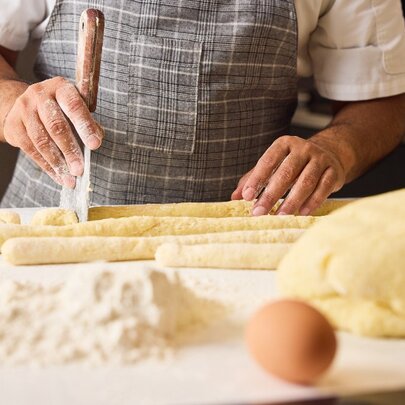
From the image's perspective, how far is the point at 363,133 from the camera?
2.03 m

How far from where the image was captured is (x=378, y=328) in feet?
3.27

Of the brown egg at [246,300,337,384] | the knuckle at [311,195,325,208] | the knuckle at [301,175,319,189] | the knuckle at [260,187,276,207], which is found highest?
the brown egg at [246,300,337,384]

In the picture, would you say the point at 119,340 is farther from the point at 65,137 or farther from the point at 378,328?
the point at 65,137

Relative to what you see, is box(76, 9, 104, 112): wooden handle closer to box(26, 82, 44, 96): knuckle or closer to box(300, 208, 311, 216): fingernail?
box(26, 82, 44, 96): knuckle

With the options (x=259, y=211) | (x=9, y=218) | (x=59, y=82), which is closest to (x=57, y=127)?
(x=59, y=82)

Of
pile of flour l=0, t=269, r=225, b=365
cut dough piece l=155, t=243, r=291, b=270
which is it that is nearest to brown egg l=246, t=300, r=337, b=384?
pile of flour l=0, t=269, r=225, b=365

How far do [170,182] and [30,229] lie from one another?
58 cm

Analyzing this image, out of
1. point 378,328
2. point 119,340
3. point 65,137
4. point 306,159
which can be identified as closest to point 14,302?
point 119,340

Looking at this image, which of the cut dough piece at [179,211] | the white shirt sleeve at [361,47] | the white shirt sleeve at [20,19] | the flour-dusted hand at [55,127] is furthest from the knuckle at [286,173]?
the white shirt sleeve at [20,19]

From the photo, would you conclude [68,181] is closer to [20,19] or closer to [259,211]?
[259,211]

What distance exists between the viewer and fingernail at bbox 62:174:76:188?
5.07 ft

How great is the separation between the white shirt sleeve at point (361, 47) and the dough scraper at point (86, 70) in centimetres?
78

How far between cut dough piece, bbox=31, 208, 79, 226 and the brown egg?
2.20ft

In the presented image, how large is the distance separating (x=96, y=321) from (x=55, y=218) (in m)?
Answer: 0.57
